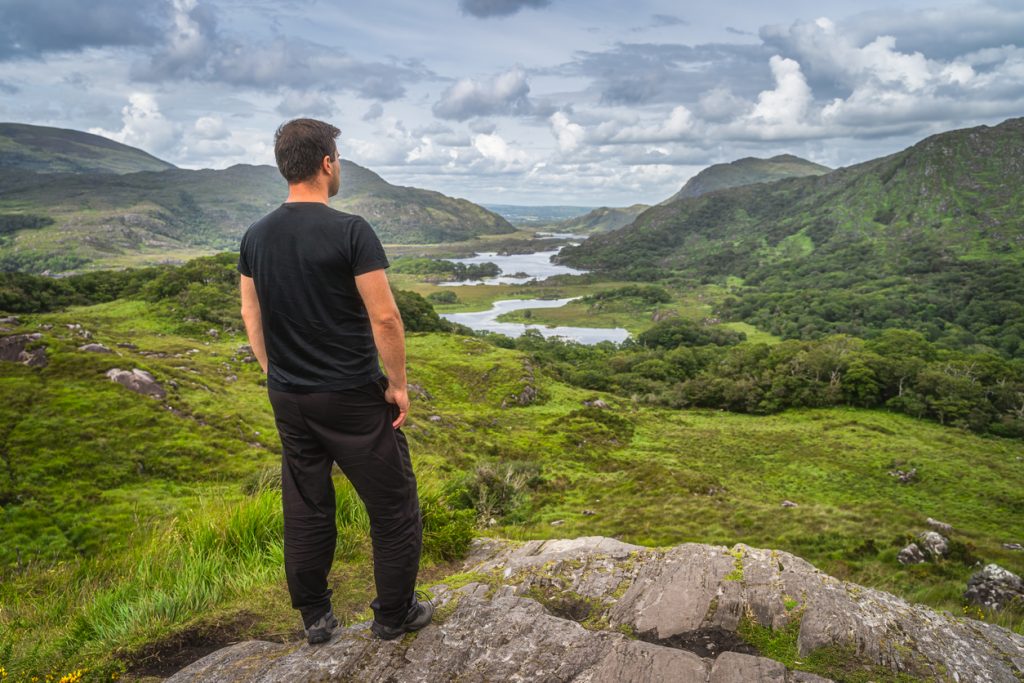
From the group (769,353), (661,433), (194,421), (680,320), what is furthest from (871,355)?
(194,421)

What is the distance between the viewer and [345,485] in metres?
6.48

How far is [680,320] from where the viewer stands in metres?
141

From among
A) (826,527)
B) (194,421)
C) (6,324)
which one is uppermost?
(6,324)

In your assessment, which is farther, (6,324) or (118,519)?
(6,324)

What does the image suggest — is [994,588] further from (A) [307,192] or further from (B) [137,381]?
(B) [137,381]

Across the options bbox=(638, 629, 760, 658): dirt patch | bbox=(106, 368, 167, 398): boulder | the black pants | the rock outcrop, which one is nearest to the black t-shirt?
the black pants

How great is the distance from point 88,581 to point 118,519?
8.63m

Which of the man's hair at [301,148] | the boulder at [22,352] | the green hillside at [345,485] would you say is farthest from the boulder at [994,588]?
the boulder at [22,352]

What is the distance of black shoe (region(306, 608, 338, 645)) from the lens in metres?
3.63

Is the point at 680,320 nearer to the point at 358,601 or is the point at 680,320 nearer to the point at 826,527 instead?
the point at 826,527

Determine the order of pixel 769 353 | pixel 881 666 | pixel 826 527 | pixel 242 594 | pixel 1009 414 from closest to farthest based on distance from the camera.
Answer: pixel 881 666, pixel 242 594, pixel 826 527, pixel 1009 414, pixel 769 353

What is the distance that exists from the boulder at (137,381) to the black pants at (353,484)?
21148 millimetres

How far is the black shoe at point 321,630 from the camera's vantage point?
11.9 feet

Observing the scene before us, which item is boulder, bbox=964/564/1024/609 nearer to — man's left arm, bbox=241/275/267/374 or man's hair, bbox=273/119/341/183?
man's left arm, bbox=241/275/267/374
